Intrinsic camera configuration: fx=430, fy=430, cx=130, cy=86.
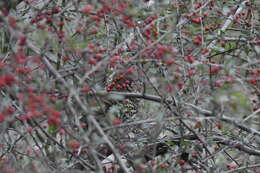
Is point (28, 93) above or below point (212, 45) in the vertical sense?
above

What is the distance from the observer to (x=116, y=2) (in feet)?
8.02

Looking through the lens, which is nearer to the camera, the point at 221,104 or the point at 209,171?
the point at 221,104

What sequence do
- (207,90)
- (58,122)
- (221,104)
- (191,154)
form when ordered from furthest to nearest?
(191,154) < (207,90) < (221,104) < (58,122)

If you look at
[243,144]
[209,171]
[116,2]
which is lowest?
[209,171]

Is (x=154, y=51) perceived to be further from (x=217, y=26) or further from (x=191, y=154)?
(x=217, y=26)

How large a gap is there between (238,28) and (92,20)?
1792 mm

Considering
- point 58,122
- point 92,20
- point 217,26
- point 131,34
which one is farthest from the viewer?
point 217,26

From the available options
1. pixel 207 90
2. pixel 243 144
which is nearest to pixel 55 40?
pixel 207 90

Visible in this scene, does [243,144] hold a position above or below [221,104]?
below

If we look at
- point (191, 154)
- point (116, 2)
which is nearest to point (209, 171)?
point (191, 154)

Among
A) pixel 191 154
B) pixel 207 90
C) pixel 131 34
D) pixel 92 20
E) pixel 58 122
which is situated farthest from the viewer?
pixel 191 154

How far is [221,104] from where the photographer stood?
2.13 m

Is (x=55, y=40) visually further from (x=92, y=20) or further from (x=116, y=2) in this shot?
(x=116, y=2)

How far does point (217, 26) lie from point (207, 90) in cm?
108
